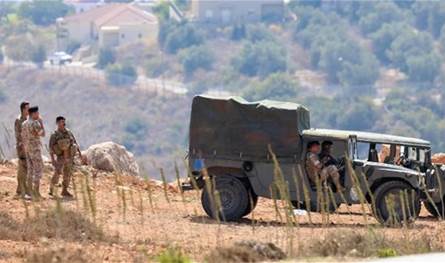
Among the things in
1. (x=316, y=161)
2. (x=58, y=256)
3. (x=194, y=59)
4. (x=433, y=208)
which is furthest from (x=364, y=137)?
(x=194, y=59)

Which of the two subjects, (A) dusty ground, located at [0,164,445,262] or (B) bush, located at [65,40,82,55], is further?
(B) bush, located at [65,40,82,55]

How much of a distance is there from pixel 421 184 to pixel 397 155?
4.33 feet

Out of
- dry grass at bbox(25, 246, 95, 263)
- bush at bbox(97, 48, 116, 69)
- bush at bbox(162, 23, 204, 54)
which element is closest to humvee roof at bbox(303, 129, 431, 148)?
dry grass at bbox(25, 246, 95, 263)

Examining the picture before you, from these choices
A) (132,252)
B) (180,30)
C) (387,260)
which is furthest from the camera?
(180,30)

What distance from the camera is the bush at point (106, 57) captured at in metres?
175

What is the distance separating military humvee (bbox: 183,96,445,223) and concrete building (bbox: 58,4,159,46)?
16187 cm

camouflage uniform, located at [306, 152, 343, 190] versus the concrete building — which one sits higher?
camouflage uniform, located at [306, 152, 343, 190]

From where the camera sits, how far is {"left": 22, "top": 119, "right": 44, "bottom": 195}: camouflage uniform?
23391mm

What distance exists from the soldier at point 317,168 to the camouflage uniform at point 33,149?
372 centimetres

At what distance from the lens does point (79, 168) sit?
2797 centimetres

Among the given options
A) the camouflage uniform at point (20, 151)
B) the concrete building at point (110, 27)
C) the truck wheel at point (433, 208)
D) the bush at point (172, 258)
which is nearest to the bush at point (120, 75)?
the concrete building at point (110, 27)

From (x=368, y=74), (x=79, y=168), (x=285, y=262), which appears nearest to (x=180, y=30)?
(x=368, y=74)

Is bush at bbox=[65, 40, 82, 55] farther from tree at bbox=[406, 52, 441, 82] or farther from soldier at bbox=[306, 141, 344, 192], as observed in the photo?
soldier at bbox=[306, 141, 344, 192]

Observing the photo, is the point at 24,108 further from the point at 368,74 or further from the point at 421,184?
the point at 368,74
